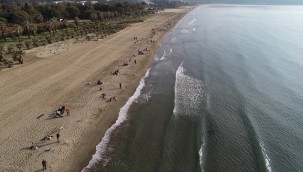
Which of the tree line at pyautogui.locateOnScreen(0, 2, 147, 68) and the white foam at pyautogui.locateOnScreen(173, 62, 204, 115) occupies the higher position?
the tree line at pyautogui.locateOnScreen(0, 2, 147, 68)

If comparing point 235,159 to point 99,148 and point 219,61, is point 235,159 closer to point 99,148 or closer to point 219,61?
point 99,148

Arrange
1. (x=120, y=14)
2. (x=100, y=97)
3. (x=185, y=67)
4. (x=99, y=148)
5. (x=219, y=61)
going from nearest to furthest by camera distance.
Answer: (x=99, y=148) → (x=100, y=97) → (x=185, y=67) → (x=219, y=61) → (x=120, y=14)

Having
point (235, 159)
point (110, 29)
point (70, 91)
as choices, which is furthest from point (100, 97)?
point (110, 29)

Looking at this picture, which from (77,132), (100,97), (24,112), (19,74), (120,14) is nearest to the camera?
(77,132)

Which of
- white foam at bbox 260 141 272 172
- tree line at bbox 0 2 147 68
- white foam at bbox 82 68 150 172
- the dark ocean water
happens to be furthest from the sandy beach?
white foam at bbox 260 141 272 172

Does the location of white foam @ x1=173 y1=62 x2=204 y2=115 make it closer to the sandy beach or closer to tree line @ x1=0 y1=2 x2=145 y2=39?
the sandy beach

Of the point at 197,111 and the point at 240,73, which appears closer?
the point at 197,111

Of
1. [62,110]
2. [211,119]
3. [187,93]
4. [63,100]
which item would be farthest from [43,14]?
[211,119]
